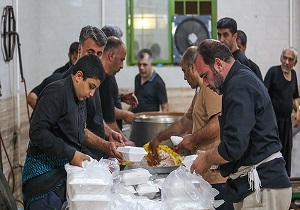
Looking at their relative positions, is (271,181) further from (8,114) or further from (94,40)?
(8,114)

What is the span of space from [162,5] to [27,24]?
198 centimetres

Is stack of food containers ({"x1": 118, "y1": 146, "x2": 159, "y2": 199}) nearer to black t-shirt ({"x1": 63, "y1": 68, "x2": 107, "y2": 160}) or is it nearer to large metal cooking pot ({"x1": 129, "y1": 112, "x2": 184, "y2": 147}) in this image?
black t-shirt ({"x1": 63, "y1": 68, "x2": 107, "y2": 160})

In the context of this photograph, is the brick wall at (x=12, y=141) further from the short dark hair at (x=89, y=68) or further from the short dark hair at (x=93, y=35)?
the short dark hair at (x=89, y=68)

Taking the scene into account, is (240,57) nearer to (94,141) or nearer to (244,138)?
(94,141)

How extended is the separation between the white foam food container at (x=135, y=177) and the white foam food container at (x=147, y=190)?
3 cm

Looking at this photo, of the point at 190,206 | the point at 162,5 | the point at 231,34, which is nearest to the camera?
the point at 190,206

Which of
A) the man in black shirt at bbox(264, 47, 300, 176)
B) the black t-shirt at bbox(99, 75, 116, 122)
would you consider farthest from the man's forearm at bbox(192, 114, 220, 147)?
the man in black shirt at bbox(264, 47, 300, 176)

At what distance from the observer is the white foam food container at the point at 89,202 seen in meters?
3.05

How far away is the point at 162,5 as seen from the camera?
27.5 feet

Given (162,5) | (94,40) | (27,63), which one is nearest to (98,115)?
(94,40)

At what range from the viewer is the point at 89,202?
10.0 ft

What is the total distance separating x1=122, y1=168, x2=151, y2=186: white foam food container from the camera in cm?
337

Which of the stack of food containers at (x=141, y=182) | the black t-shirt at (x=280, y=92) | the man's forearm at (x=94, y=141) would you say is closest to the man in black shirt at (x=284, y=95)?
the black t-shirt at (x=280, y=92)

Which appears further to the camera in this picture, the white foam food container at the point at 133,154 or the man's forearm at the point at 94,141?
the man's forearm at the point at 94,141
